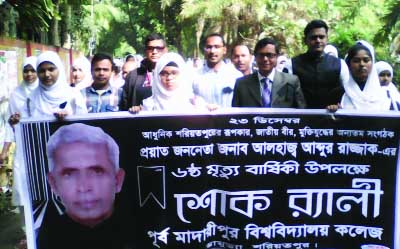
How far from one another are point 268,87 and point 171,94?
732 mm

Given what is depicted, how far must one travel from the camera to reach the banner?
3.54 metres

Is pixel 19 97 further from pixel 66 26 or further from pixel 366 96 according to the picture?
pixel 66 26

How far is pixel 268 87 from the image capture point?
4062mm

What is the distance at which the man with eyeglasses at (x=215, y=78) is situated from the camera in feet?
15.4

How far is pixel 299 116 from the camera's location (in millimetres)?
3588

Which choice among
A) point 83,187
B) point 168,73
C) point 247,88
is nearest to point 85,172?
point 83,187

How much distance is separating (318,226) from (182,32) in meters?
23.2

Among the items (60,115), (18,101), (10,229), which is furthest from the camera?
(10,229)

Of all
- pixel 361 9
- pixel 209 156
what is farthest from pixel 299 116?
pixel 361 9

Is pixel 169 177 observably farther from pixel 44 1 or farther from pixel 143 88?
pixel 44 1

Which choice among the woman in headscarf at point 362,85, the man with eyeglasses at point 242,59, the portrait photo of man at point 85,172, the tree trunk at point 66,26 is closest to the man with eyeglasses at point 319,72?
the woman in headscarf at point 362,85

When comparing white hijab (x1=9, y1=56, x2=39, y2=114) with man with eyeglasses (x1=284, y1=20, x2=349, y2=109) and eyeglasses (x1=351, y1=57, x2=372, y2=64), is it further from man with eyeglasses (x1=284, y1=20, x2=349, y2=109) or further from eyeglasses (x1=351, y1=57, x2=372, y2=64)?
eyeglasses (x1=351, y1=57, x2=372, y2=64)

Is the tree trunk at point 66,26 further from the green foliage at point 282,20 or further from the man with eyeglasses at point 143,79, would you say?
the man with eyeglasses at point 143,79

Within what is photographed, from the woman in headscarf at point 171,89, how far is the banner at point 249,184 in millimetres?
345
